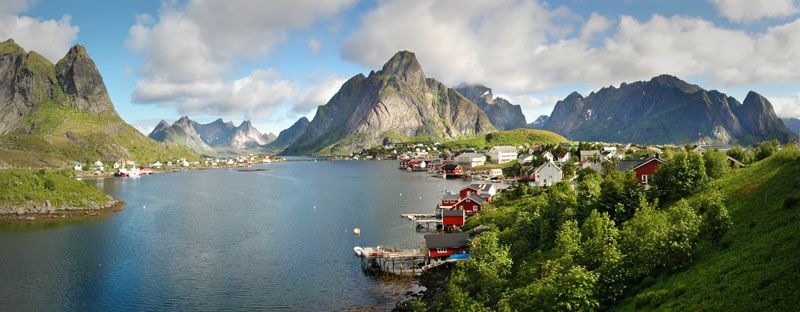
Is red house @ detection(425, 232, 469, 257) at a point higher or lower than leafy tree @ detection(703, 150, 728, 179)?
lower

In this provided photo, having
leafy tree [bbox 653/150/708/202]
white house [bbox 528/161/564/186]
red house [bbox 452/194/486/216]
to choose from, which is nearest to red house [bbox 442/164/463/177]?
white house [bbox 528/161/564/186]

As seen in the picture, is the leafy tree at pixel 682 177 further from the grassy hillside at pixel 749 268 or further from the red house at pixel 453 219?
the red house at pixel 453 219

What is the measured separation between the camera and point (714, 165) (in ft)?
166

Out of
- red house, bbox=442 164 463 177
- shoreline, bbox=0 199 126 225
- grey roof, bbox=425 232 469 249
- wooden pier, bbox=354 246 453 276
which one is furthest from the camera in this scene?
red house, bbox=442 164 463 177

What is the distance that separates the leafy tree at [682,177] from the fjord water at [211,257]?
2844 centimetres

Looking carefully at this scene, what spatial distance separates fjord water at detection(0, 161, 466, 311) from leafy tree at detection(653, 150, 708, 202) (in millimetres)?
28435

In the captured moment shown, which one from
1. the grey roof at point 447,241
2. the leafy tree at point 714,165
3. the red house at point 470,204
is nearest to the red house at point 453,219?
the red house at point 470,204

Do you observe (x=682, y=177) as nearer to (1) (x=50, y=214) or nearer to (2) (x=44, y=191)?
(1) (x=50, y=214)

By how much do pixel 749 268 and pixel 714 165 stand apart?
2877 centimetres

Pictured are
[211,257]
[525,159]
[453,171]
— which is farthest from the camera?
[453,171]

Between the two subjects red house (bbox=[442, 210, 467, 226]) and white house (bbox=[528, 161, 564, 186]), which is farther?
white house (bbox=[528, 161, 564, 186])

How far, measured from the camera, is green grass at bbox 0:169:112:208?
99.2 m

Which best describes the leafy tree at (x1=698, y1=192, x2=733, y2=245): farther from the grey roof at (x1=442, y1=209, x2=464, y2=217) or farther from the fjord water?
the grey roof at (x1=442, y1=209, x2=464, y2=217)

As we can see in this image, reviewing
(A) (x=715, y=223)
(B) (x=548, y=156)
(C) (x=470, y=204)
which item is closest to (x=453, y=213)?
(C) (x=470, y=204)
